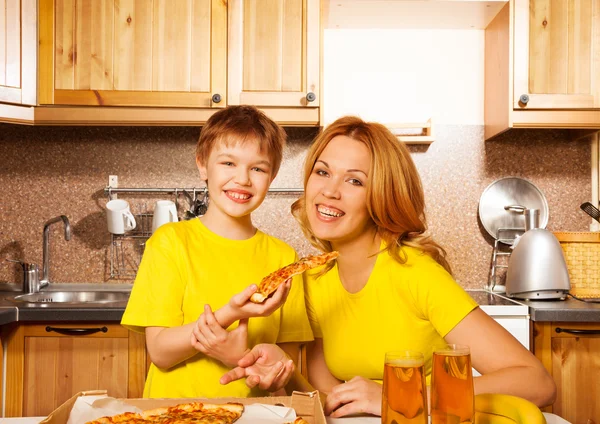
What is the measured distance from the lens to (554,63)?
95.7 inches

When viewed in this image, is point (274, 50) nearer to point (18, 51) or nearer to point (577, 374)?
point (18, 51)

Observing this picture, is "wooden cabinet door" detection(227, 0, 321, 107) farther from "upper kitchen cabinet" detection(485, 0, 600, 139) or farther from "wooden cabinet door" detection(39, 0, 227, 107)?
"upper kitchen cabinet" detection(485, 0, 600, 139)

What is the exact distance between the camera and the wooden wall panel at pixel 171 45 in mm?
2387

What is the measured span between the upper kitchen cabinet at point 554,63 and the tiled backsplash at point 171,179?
34 centimetres

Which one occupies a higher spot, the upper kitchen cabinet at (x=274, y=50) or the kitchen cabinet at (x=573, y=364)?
the upper kitchen cabinet at (x=274, y=50)

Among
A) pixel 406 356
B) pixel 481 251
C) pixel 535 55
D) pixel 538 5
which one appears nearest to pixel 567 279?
pixel 481 251

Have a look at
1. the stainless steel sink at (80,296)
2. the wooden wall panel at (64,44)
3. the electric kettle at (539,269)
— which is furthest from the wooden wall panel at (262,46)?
the electric kettle at (539,269)

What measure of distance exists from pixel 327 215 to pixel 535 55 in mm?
1578

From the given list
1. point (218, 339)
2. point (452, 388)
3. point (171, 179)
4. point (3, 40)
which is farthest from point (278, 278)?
point (3, 40)

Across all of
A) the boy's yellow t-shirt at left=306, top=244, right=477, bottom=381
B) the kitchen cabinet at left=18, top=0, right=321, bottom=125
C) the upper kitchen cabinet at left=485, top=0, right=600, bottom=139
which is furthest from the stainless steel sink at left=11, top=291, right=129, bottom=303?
the upper kitchen cabinet at left=485, top=0, right=600, bottom=139

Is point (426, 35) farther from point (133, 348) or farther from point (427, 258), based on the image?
point (133, 348)

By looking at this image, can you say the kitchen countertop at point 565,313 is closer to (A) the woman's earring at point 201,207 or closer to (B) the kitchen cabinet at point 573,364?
(B) the kitchen cabinet at point 573,364

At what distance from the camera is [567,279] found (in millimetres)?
2277

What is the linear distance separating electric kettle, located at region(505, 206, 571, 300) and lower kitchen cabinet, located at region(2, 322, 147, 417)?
1498mm
